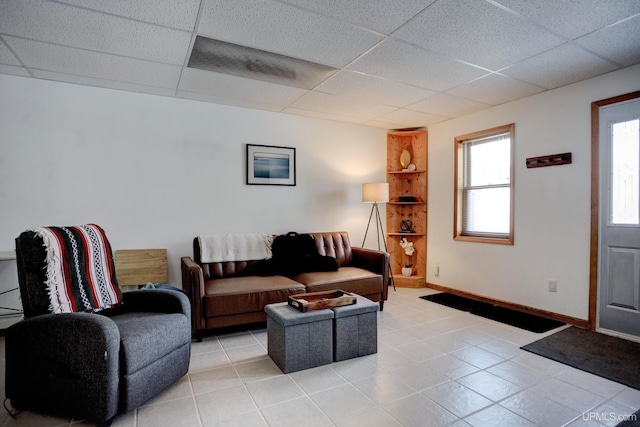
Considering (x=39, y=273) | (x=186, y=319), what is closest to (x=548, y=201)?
(x=186, y=319)

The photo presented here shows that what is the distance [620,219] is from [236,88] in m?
3.92

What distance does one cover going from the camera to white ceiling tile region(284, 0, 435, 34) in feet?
6.64

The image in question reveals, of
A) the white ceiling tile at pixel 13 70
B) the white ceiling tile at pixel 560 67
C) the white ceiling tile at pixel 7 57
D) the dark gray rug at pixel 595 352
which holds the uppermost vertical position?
the white ceiling tile at pixel 560 67

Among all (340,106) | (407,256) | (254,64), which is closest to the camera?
(254,64)

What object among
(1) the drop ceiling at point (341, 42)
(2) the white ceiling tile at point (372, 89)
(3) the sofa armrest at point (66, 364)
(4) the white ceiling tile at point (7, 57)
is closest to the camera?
(3) the sofa armrest at point (66, 364)

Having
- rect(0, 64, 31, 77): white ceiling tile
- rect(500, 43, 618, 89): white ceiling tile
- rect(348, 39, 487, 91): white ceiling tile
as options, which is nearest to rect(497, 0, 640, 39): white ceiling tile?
rect(500, 43, 618, 89): white ceiling tile

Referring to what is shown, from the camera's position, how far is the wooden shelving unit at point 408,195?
197 inches

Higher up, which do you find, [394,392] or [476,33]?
[476,33]

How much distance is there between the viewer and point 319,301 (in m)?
2.50

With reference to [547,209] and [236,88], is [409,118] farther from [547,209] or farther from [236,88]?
[236,88]

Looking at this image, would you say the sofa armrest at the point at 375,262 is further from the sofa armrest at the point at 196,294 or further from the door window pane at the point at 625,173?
the door window pane at the point at 625,173

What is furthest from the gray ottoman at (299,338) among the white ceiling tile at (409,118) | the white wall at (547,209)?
the white ceiling tile at (409,118)

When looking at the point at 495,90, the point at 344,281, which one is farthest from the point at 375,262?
the point at 495,90

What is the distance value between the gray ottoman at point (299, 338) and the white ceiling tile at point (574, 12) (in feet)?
8.02
